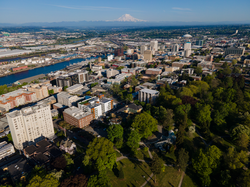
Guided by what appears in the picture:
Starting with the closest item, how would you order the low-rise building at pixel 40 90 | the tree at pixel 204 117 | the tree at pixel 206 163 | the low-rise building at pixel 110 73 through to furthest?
the tree at pixel 206 163 → the tree at pixel 204 117 → the low-rise building at pixel 40 90 → the low-rise building at pixel 110 73

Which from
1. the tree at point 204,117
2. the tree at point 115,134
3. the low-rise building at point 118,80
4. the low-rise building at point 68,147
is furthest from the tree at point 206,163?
the low-rise building at point 118,80

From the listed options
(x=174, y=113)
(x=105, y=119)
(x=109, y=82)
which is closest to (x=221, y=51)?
(x=109, y=82)

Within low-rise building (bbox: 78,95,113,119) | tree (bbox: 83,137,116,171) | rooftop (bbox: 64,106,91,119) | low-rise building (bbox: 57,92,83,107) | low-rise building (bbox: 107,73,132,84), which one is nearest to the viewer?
tree (bbox: 83,137,116,171)

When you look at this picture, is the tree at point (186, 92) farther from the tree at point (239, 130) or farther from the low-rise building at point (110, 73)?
the low-rise building at point (110, 73)

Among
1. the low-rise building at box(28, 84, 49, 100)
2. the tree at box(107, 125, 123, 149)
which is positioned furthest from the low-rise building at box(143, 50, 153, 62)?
the tree at box(107, 125, 123, 149)

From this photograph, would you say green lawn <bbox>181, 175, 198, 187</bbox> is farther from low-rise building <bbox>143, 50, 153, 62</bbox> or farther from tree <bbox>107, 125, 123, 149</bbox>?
low-rise building <bbox>143, 50, 153, 62</bbox>

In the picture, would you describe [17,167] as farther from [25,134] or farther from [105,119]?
[105,119]

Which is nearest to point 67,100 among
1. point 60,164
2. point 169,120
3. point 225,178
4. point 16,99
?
point 16,99
